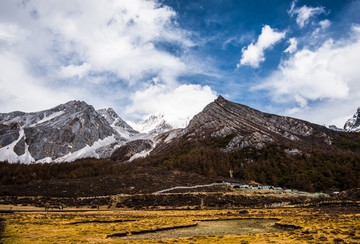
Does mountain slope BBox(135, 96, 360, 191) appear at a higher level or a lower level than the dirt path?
higher

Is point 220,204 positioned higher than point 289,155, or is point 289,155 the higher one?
point 289,155

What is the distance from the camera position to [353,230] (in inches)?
682

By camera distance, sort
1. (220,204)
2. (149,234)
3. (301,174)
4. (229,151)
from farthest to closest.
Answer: (229,151), (301,174), (220,204), (149,234)

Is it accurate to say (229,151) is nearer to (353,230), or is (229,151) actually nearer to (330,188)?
(330,188)

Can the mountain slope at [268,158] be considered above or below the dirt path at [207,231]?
above

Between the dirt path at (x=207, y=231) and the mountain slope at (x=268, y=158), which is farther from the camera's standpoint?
the mountain slope at (x=268, y=158)

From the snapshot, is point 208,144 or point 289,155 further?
point 208,144

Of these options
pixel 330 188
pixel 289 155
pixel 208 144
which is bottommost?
pixel 330 188

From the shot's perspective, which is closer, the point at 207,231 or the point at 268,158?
the point at 207,231

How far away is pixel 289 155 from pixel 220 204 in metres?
94.1

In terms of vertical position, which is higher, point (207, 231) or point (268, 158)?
point (268, 158)

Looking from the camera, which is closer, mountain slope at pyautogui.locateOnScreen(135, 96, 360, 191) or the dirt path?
the dirt path

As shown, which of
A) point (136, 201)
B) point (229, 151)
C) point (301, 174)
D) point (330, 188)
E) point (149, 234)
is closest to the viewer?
point (149, 234)

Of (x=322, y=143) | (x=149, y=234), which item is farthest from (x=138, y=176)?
(x=322, y=143)
